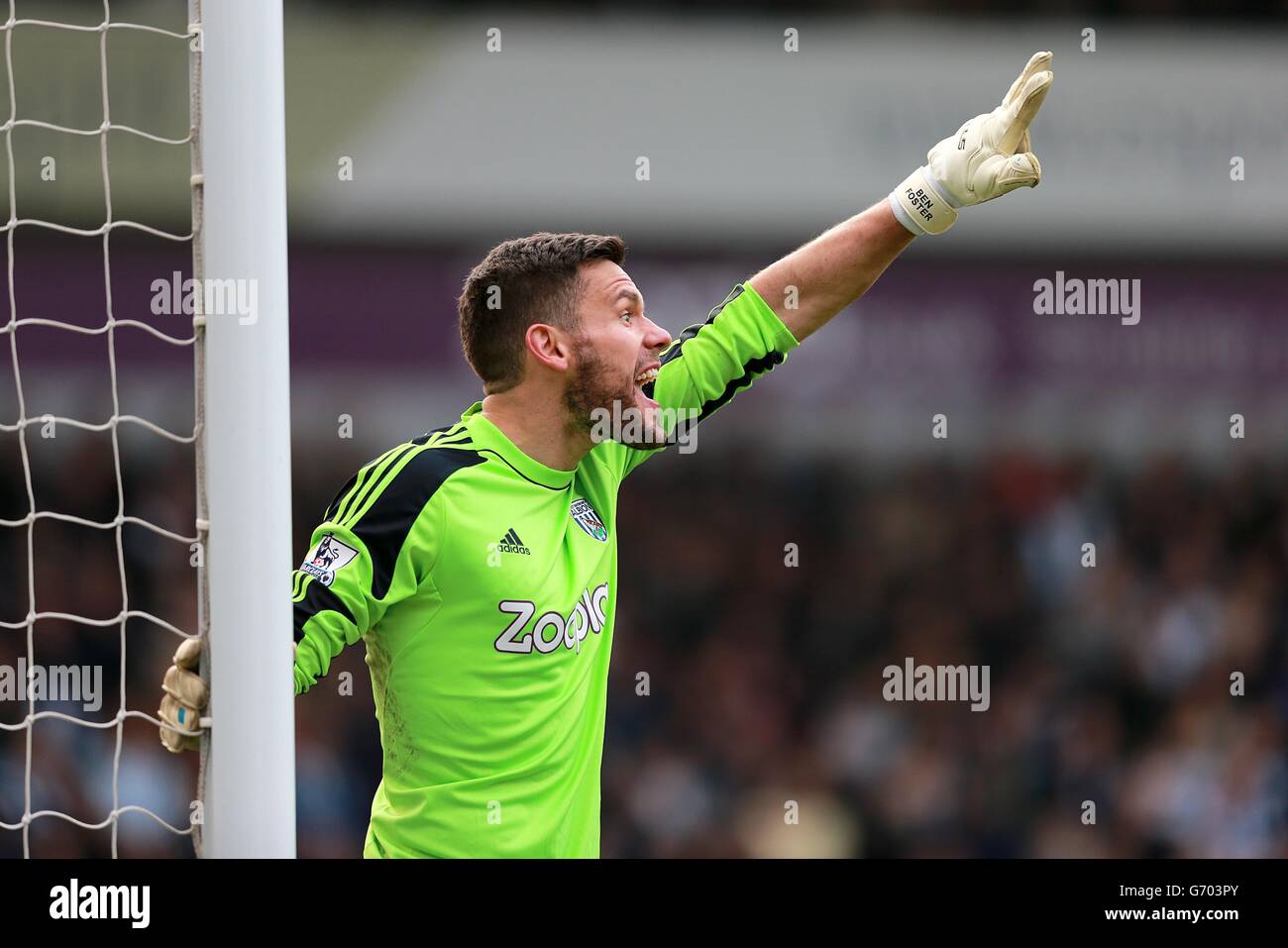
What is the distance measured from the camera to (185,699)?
9.05 feet

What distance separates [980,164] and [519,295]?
953 millimetres

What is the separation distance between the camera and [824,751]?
798 cm

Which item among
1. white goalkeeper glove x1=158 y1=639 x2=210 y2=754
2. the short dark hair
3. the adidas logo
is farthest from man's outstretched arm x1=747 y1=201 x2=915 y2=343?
white goalkeeper glove x1=158 y1=639 x2=210 y2=754

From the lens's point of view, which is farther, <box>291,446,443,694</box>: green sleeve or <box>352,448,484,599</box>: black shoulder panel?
<box>352,448,484,599</box>: black shoulder panel

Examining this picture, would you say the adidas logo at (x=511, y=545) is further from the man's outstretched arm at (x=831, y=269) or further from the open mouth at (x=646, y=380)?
the man's outstretched arm at (x=831, y=269)

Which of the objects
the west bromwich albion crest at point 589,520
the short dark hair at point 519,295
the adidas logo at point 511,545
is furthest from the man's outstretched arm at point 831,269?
the adidas logo at point 511,545

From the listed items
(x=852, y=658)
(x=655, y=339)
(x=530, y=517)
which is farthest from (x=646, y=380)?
(x=852, y=658)

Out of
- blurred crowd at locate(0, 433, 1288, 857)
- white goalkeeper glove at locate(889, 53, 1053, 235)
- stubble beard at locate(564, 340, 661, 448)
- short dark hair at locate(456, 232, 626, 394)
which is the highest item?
white goalkeeper glove at locate(889, 53, 1053, 235)

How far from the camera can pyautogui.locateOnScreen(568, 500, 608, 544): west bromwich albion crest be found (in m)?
3.35

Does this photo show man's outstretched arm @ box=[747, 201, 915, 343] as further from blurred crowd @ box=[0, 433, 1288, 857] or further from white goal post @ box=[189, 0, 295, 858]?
blurred crowd @ box=[0, 433, 1288, 857]

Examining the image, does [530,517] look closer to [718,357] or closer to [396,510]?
[396,510]

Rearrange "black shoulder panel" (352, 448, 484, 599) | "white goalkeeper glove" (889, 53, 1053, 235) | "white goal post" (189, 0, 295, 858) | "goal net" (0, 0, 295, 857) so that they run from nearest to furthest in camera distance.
A: 1. "white goal post" (189, 0, 295, 858)
2. "black shoulder panel" (352, 448, 484, 599)
3. "white goalkeeper glove" (889, 53, 1053, 235)
4. "goal net" (0, 0, 295, 857)

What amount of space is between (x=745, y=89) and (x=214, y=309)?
6.31 metres
